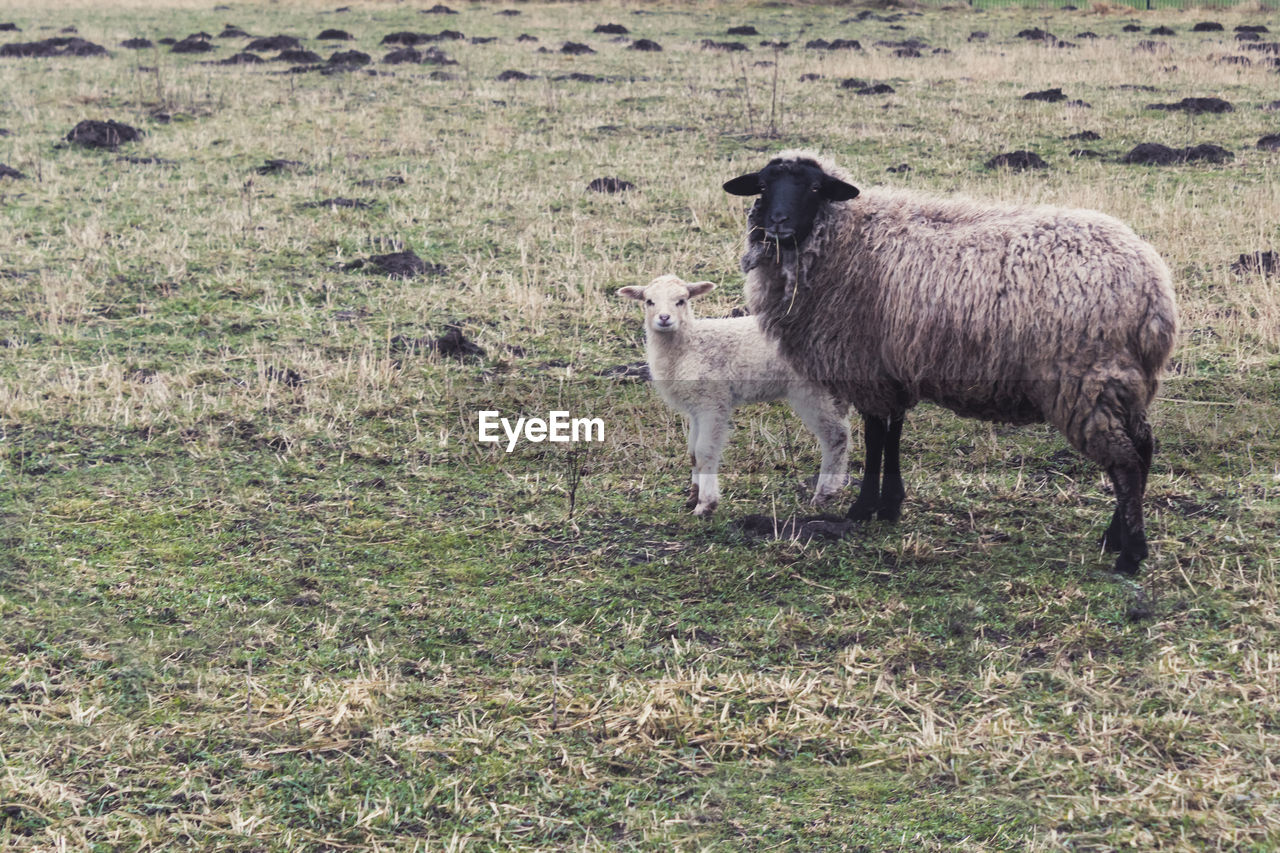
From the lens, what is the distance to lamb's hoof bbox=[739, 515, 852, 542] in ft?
19.8

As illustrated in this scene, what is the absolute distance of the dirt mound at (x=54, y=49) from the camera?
76.3ft

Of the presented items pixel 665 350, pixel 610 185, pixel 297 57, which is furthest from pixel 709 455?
pixel 297 57

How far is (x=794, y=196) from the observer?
19.8ft

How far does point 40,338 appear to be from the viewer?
8.88m

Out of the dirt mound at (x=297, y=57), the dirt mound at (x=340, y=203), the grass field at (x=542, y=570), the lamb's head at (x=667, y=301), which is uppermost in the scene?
the dirt mound at (x=297, y=57)

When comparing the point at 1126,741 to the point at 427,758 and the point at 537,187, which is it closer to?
the point at 427,758

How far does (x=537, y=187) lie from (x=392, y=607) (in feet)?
27.5

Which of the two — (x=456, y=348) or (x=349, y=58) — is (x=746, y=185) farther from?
(x=349, y=58)

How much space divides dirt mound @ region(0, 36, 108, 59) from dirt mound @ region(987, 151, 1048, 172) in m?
17.8

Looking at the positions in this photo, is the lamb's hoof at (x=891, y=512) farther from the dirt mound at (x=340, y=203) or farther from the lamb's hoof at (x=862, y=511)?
the dirt mound at (x=340, y=203)

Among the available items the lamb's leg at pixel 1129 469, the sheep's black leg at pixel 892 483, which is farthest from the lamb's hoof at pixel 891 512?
the lamb's leg at pixel 1129 469

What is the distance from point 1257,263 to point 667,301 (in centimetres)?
565

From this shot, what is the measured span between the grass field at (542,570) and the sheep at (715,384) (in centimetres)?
28

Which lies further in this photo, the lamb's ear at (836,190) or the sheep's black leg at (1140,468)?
the lamb's ear at (836,190)
